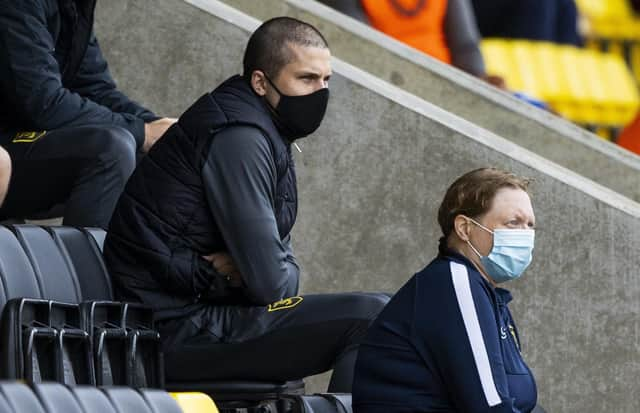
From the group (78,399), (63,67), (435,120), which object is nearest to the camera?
(78,399)

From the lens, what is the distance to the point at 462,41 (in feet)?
30.4

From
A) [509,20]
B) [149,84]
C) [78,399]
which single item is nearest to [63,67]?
[149,84]

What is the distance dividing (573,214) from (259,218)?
5.80 ft

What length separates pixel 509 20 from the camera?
12102 millimetres

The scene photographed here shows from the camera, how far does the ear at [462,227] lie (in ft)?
15.8

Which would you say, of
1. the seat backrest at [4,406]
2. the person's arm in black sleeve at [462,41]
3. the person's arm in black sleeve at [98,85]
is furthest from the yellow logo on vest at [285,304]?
the person's arm in black sleeve at [462,41]

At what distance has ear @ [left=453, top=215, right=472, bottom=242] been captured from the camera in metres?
4.82

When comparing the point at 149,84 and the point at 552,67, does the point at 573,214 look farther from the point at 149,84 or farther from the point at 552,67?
the point at 552,67

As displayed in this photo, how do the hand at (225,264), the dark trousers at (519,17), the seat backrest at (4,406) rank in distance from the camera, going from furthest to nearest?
the dark trousers at (519,17)
the hand at (225,264)
the seat backrest at (4,406)

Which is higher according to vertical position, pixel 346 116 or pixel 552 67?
pixel 346 116

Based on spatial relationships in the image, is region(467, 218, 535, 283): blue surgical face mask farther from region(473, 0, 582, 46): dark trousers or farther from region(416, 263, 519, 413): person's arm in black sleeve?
region(473, 0, 582, 46): dark trousers

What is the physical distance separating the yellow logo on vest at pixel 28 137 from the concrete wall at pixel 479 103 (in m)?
2.12

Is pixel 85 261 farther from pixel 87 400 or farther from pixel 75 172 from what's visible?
pixel 87 400

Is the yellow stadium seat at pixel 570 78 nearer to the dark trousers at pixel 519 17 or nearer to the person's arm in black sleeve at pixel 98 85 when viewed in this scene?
the dark trousers at pixel 519 17
